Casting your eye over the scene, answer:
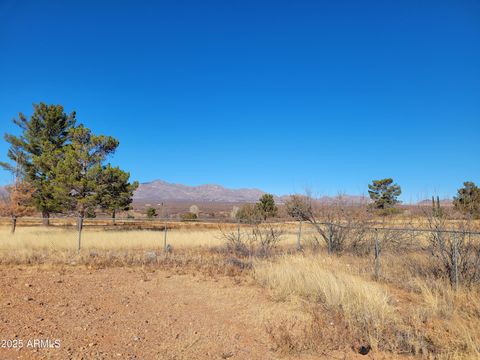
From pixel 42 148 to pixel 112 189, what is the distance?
903 cm

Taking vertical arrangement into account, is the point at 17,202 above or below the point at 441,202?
above

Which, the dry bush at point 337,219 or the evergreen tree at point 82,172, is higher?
the evergreen tree at point 82,172

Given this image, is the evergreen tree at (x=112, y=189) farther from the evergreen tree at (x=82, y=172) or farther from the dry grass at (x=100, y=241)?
the dry grass at (x=100, y=241)

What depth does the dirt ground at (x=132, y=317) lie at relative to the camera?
4.84 meters

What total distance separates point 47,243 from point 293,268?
12.2 m

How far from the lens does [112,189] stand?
27.9m

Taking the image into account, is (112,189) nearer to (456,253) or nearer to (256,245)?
(256,245)

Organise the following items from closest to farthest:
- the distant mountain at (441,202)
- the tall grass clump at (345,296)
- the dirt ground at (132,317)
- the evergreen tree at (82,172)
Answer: the dirt ground at (132,317) < the tall grass clump at (345,296) < the distant mountain at (441,202) < the evergreen tree at (82,172)

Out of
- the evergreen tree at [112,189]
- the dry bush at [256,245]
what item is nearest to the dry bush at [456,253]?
the dry bush at [256,245]

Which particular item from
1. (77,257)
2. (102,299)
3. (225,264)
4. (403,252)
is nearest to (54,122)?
(77,257)

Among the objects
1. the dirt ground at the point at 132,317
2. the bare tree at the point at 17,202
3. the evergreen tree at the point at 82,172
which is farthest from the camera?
the evergreen tree at the point at 82,172

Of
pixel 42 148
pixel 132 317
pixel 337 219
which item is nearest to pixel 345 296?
pixel 132 317

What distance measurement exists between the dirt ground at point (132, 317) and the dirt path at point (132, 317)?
0.04ft

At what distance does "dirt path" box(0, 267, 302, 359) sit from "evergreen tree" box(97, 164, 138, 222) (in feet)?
59.8
